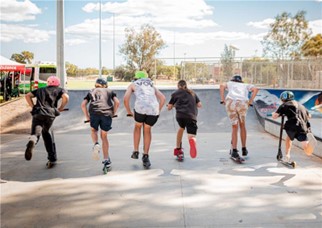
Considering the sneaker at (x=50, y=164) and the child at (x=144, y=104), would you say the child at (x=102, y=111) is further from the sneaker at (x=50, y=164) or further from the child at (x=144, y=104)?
the sneaker at (x=50, y=164)

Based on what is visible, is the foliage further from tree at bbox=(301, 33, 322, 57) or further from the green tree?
tree at bbox=(301, 33, 322, 57)

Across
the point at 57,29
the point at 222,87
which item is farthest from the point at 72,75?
the point at 222,87

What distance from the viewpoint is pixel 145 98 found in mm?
6375

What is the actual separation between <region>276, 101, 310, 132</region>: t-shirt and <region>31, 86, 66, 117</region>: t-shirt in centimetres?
402

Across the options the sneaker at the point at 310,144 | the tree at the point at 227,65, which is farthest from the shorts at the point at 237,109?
the tree at the point at 227,65

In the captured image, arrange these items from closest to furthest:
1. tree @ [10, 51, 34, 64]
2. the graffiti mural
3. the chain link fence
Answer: the graffiti mural
the chain link fence
tree @ [10, 51, 34, 64]

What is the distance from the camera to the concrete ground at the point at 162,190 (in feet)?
13.1

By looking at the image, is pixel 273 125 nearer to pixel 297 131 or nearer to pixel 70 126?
pixel 297 131

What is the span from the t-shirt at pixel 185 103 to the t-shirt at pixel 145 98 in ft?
1.99

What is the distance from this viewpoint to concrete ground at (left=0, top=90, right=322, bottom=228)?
13.1ft

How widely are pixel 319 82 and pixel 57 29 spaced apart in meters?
14.6

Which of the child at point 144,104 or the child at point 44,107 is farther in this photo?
the child at point 144,104

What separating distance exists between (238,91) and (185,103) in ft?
3.66

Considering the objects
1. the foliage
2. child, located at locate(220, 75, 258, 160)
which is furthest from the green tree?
child, located at locate(220, 75, 258, 160)
